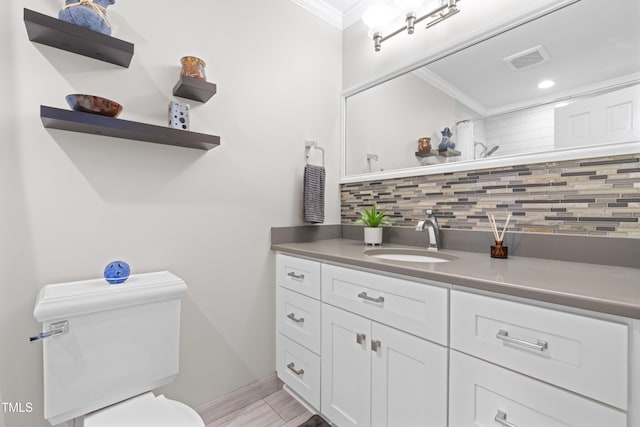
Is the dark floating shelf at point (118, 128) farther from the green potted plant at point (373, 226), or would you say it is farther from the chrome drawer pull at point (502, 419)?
the chrome drawer pull at point (502, 419)

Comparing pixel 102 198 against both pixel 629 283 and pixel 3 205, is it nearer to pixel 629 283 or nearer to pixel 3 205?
pixel 3 205

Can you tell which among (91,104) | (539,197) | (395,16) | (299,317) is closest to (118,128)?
(91,104)

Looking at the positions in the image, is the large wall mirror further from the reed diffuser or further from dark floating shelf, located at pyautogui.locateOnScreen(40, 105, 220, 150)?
dark floating shelf, located at pyautogui.locateOnScreen(40, 105, 220, 150)

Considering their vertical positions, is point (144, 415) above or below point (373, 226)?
below

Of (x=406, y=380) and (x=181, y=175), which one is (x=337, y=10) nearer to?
(x=181, y=175)

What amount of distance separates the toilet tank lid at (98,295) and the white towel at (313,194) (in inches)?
34.3

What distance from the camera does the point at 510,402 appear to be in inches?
31.7

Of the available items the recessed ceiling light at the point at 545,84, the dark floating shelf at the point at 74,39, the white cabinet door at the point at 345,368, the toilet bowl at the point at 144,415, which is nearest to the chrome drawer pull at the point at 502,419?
the white cabinet door at the point at 345,368

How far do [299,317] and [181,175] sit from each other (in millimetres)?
949

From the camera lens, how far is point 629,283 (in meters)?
0.82

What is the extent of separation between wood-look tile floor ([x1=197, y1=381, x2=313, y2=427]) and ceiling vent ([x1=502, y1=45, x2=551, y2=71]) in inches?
78.1

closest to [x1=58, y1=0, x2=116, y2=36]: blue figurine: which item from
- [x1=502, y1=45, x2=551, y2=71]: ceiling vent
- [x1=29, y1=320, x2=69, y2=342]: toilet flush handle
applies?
[x1=29, y1=320, x2=69, y2=342]: toilet flush handle

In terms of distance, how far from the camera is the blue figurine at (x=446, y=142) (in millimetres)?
1569

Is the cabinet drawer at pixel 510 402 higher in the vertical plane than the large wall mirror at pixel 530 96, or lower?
lower
